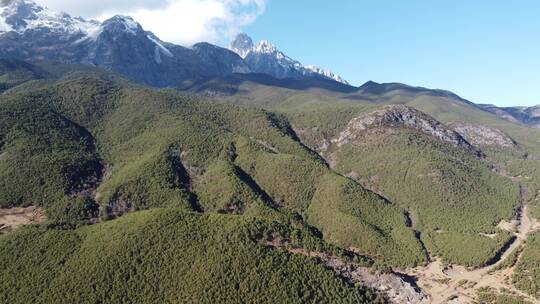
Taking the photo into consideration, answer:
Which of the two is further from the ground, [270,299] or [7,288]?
[270,299]

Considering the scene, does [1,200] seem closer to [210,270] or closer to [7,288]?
[7,288]

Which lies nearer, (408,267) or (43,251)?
(43,251)

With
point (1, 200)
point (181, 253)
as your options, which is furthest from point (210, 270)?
point (1, 200)

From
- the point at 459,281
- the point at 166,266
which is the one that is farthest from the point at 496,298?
the point at 166,266

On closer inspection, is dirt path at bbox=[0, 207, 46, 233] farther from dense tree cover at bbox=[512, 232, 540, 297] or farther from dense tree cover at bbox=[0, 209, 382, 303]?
dense tree cover at bbox=[512, 232, 540, 297]

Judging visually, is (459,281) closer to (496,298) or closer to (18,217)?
(496,298)

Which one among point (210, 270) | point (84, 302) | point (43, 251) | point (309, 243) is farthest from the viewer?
point (309, 243)
